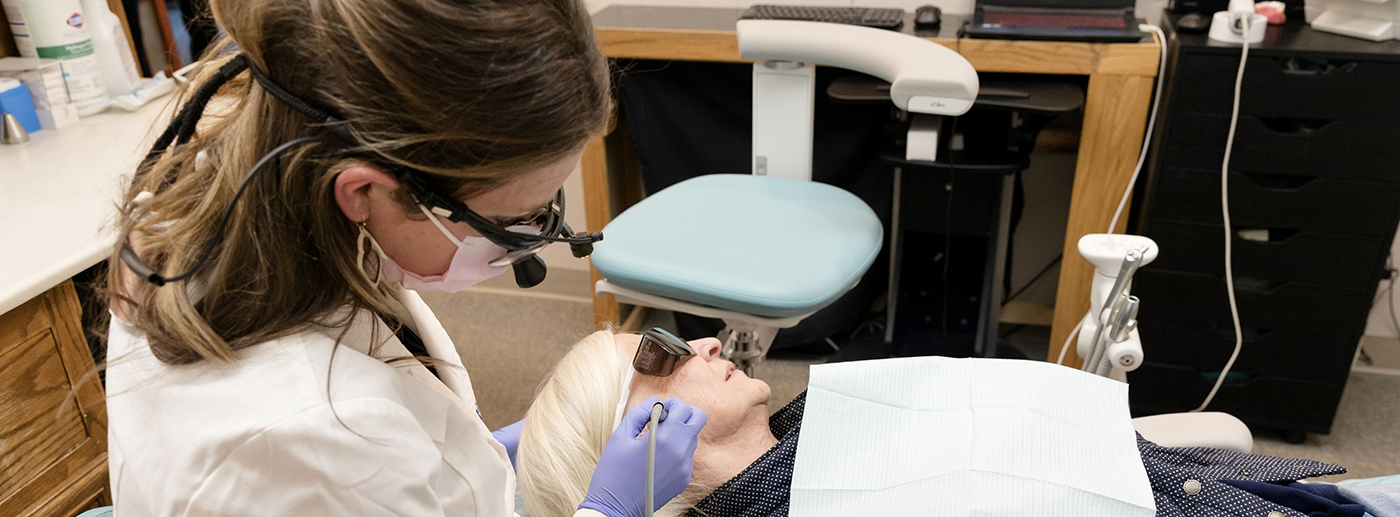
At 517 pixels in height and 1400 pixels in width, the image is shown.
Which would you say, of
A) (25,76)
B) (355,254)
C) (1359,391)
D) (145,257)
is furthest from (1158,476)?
(25,76)

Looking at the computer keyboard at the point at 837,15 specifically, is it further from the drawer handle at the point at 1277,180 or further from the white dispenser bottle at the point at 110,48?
the white dispenser bottle at the point at 110,48

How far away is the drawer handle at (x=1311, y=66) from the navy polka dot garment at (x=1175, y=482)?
0.78 m

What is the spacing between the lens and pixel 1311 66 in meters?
1.68

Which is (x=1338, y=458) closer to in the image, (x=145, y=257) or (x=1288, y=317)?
(x=1288, y=317)

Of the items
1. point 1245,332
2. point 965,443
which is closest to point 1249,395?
point 1245,332

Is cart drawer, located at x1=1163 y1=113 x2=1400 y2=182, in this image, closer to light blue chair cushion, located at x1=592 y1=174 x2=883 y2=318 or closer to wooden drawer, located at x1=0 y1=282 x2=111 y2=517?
light blue chair cushion, located at x1=592 y1=174 x2=883 y2=318

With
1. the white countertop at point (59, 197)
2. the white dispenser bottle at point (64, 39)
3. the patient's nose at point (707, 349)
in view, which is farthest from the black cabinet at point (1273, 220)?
the white dispenser bottle at point (64, 39)

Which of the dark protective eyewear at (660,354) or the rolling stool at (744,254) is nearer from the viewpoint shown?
Result: the dark protective eyewear at (660,354)

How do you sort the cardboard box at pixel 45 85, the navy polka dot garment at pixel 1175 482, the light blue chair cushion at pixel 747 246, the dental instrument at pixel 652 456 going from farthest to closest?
the cardboard box at pixel 45 85 < the light blue chair cushion at pixel 747 246 < the navy polka dot garment at pixel 1175 482 < the dental instrument at pixel 652 456

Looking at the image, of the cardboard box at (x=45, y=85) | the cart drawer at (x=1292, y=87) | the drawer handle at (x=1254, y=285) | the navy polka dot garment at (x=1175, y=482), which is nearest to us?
the navy polka dot garment at (x=1175, y=482)

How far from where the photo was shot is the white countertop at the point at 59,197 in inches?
49.7

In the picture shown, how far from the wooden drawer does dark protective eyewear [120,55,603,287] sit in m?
0.69

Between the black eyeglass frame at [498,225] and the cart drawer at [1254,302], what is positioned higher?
the black eyeglass frame at [498,225]

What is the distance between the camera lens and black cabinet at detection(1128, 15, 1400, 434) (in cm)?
167
